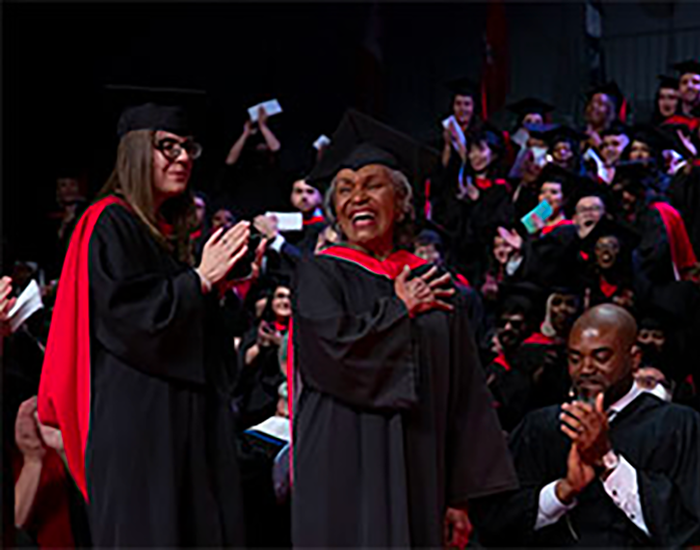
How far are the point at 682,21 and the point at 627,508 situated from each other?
27.9ft

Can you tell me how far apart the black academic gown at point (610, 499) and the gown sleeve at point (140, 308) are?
181 centimetres

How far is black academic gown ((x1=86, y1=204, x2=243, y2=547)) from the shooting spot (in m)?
3.39

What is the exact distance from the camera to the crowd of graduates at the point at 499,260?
15.0 feet

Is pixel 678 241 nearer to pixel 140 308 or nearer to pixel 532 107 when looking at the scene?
pixel 532 107

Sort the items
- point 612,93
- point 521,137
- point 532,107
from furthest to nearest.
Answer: point 532,107, point 521,137, point 612,93

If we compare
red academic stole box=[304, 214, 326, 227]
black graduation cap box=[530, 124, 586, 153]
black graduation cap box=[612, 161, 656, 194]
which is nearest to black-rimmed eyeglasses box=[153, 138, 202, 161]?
red academic stole box=[304, 214, 326, 227]

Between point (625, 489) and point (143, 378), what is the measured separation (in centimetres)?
210

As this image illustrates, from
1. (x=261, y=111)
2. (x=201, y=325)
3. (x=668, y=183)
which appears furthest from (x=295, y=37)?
(x=201, y=325)

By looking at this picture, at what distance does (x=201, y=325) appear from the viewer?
3498 mm

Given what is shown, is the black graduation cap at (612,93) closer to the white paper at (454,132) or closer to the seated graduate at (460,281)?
the white paper at (454,132)

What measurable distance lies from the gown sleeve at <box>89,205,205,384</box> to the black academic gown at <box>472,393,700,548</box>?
181cm

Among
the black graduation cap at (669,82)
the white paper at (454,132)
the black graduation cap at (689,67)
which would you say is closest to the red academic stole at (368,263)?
the white paper at (454,132)

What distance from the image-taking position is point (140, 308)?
3.40 metres

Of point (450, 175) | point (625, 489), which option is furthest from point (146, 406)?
point (450, 175)
